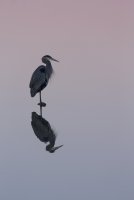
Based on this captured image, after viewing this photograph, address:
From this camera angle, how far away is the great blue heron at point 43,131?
6.50 feet

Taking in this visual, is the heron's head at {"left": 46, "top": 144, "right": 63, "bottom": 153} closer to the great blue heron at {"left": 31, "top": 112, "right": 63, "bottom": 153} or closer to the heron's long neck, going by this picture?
the great blue heron at {"left": 31, "top": 112, "right": 63, "bottom": 153}

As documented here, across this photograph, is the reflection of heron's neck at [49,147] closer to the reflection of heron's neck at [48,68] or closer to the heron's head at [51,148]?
the heron's head at [51,148]

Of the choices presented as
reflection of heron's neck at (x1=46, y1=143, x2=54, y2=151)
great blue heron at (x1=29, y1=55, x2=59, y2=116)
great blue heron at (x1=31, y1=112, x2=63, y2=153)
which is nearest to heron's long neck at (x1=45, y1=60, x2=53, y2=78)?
great blue heron at (x1=29, y1=55, x2=59, y2=116)

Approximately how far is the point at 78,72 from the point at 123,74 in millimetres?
224

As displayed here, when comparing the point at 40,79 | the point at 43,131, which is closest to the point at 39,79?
the point at 40,79


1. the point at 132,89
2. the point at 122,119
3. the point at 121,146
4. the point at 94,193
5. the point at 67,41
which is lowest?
the point at 94,193

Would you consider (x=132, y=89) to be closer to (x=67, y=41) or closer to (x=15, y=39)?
(x=67, y=41)

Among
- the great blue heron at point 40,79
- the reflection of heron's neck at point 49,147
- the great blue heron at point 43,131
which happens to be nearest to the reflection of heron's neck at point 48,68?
the great blue heron at point 40,79

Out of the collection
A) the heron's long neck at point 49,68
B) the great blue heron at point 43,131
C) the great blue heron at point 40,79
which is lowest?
the great blue heron at point 43,131

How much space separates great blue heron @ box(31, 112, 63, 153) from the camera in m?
1.98

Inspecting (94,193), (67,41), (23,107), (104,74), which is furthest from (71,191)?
(67,41)

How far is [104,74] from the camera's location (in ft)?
6.39

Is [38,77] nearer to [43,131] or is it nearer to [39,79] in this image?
[39,79]

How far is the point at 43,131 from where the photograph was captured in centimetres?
199
